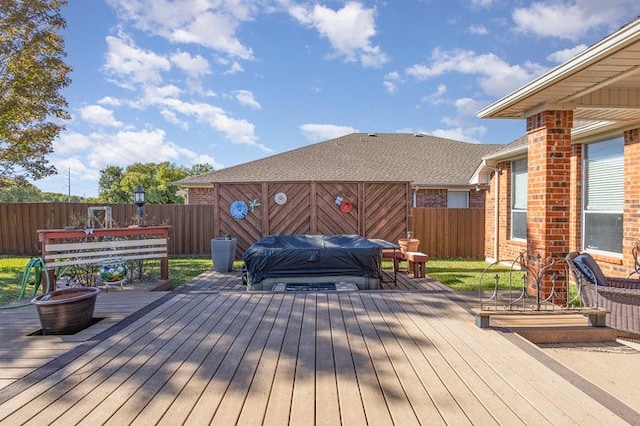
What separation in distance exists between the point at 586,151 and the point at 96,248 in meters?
8.49

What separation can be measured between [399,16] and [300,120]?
11937mm

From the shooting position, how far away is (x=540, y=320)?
3.62 meters

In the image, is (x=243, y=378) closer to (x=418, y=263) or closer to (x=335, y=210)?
(x=418, y=263)

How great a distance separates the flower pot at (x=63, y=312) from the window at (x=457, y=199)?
1228cm

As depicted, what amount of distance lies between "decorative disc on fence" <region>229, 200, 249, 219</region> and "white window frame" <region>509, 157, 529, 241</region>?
660cm

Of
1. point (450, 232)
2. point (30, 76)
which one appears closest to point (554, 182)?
point (450, 232)

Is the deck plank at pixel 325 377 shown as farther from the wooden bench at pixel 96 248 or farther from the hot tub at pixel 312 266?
the wooden bench at pixel 96 248

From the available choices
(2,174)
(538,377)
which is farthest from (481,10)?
(2,174)

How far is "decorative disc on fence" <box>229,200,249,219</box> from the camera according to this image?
9.28 metres

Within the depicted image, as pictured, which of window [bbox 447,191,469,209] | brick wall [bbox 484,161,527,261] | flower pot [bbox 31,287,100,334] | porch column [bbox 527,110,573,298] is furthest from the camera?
window [bbox 447,191,469,209]

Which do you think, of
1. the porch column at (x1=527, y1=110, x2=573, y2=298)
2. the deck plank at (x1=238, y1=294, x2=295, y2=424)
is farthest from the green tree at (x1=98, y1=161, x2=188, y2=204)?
the porch column at (x1=527, y1=110, x2=573, y2=298)

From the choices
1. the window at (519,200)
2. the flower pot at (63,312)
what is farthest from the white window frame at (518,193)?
the flower pot at (63,312)

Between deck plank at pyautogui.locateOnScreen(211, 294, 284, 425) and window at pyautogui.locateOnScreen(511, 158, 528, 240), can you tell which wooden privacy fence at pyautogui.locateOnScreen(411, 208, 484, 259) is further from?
deck plank at pyautogui.locateOnScreen(211, 294, 284, 425)

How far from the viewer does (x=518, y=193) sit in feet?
27.7
